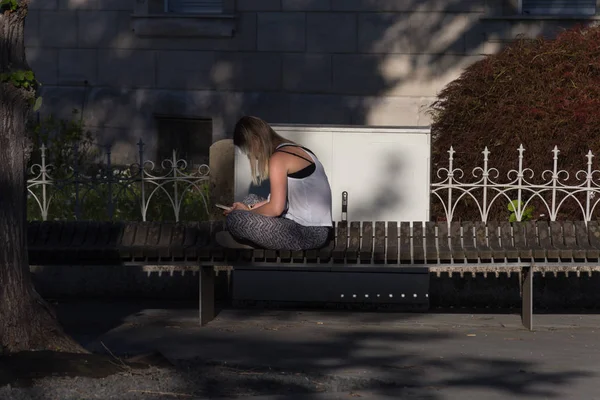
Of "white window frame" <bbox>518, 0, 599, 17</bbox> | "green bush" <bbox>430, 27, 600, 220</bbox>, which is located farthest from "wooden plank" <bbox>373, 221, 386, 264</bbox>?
"white window frame" <bbox>518, 0, 599, 17</bbox>

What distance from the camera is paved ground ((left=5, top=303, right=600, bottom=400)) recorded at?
5844 mm

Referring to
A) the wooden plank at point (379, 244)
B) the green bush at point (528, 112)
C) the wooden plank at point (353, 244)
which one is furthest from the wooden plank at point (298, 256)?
the green bush at point (528, 112)

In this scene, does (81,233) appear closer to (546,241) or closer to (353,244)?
(353,244)

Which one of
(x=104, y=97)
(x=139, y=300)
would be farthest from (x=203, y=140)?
(x=139, y=300)

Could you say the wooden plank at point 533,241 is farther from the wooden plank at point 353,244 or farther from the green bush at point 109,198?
the green bush at point 109,198

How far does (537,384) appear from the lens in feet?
20.3

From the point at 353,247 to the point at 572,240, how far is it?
4.76ft

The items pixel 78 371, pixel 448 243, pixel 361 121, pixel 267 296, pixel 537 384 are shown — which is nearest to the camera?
pixel 78 371

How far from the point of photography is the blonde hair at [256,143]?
7.58 metres

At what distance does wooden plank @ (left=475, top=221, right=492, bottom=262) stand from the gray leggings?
102 centimetres

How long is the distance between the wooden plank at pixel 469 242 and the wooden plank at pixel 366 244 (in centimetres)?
61

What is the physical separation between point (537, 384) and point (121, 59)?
27.2 ft

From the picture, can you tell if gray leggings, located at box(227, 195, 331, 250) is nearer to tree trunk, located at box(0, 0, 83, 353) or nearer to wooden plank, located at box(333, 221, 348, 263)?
wooden plank, located at box(333, 221, 348, 263)

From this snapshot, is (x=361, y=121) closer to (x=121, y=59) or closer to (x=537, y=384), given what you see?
(x=121, y=59)
